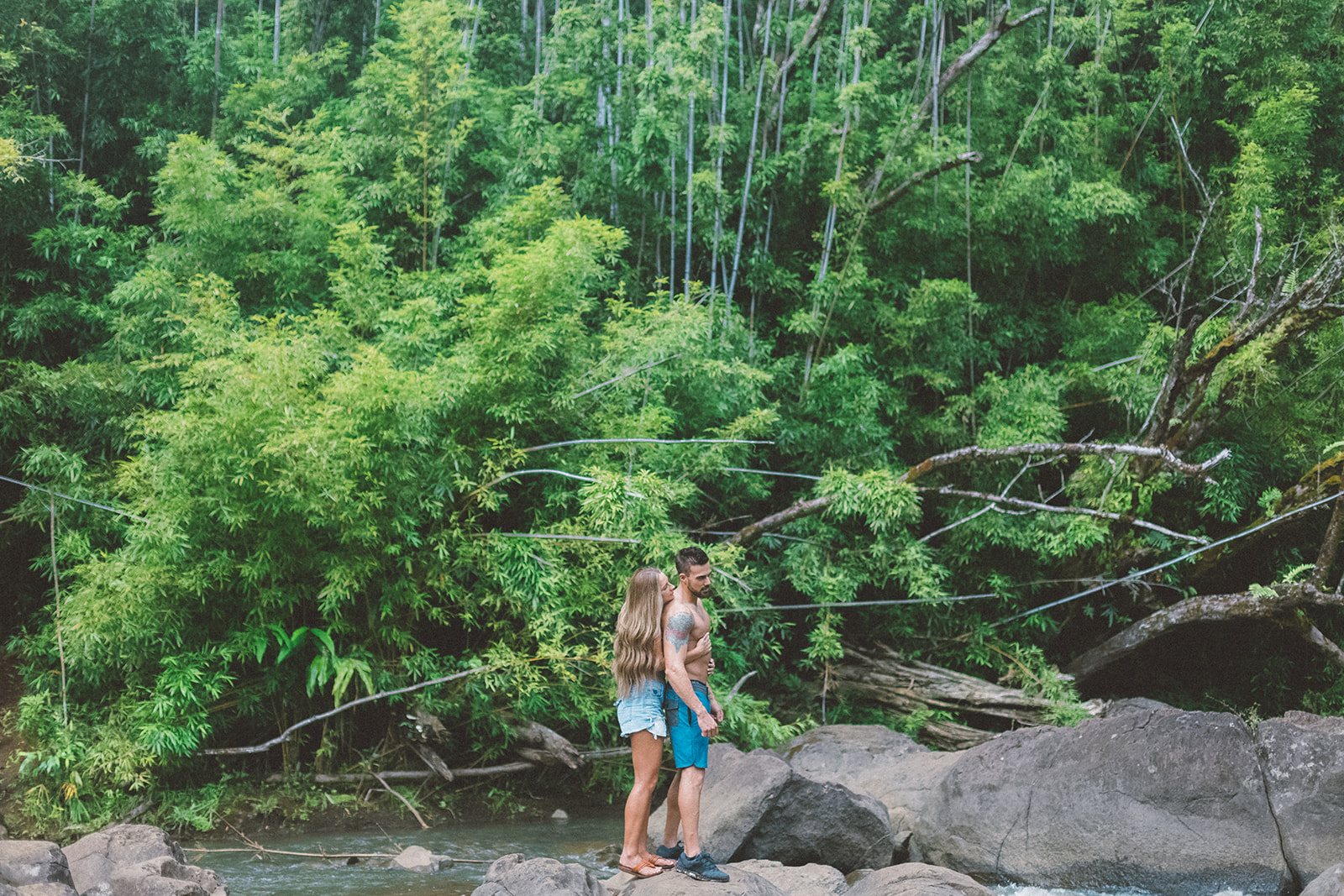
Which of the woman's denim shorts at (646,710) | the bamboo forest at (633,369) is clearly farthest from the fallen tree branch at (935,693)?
the woman's denim shorts at (646,710)

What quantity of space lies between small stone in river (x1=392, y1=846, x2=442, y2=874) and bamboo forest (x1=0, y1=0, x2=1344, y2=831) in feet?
2.67

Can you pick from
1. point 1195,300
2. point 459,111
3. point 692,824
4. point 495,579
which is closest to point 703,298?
point 459,111

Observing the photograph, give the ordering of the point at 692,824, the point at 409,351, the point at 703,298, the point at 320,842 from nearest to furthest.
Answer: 1. the point at 692,824
2. the point at 320,842
3. the point at 409,351
4. the point at 703,298

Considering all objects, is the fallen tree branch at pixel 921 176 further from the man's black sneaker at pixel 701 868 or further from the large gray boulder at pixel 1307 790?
the man's black sneaker at pixel 701 868

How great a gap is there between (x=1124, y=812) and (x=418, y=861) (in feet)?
10.7

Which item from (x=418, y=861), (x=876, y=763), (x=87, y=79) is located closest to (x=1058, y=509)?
(x=876, y=763)

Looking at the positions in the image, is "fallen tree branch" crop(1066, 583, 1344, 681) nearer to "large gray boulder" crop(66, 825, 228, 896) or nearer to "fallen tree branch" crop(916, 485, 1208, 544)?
"fallen tree branch" crop(916, 485, 1208, 544)

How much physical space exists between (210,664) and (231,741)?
0.67m

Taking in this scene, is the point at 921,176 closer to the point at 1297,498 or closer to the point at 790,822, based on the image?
the point at 1297,498

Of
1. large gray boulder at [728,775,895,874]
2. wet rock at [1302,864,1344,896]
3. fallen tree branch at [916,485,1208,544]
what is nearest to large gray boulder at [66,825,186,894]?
large gray boulder at [728,775,895,874]

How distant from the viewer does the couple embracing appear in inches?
128

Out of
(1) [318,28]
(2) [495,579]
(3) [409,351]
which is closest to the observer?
(2) [495,579]

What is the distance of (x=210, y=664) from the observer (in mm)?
5547

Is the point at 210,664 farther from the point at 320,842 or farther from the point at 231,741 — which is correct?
the point at 320,842
